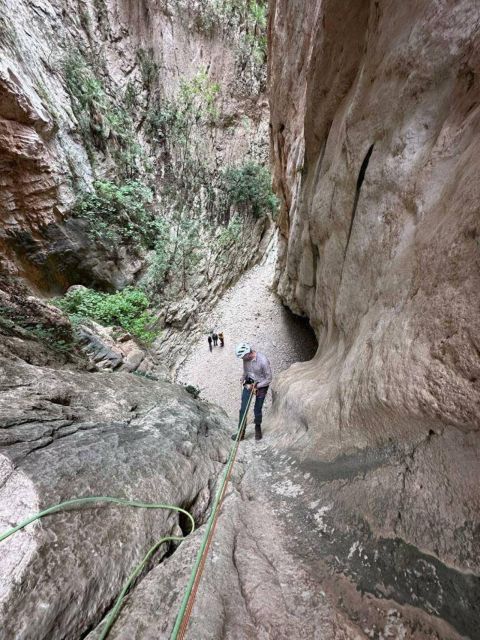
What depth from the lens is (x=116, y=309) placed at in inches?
304

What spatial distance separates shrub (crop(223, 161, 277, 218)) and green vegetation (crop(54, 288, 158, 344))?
283 inches

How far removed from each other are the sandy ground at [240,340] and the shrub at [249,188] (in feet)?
14.0

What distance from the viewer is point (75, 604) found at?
1284 millimetres

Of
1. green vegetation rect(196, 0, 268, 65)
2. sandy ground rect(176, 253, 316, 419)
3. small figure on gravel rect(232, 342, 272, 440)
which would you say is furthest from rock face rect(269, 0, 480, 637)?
green vegetation rect(196, 0, 268, 65)

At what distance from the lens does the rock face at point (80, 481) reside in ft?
4.15

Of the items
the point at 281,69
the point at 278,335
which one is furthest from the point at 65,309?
the point at 281,69

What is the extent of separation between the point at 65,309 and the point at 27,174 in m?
3.58

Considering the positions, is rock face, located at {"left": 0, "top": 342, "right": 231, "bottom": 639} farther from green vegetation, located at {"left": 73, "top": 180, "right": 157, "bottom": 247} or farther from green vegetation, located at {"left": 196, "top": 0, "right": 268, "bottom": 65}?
green vegetation, located at {"left": 196, "top": 0, "right": 268, "bottom": 65}

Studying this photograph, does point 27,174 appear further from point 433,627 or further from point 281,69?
point 433,627

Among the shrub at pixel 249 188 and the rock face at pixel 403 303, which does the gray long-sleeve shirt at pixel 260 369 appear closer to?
the rock face at pixel 403 303

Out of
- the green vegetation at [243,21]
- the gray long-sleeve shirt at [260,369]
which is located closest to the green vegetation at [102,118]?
the green vegetation at [243,21]

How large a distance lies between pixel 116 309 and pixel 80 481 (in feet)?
21.5

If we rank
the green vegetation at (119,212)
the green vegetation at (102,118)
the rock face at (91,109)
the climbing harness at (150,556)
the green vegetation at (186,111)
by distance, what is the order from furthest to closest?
1. the green vegetation at (186,111)
2. the green vegetation at (102,118)
3. the green vegetation at (119,212)
4. the rock face at (91,109)
5. the climbing harness at (150,556)

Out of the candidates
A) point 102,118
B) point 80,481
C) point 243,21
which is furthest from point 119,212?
point 243,21
